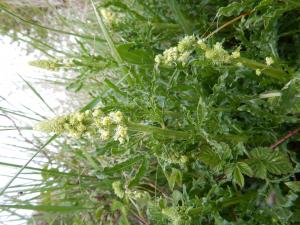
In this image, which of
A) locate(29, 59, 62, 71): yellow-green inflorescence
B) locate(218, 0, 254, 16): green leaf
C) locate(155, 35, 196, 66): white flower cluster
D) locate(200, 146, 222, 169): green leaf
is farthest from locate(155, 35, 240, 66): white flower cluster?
locate(29, 59, 62, 71): yellow-green inflorescence

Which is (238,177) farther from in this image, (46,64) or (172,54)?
(46,64)

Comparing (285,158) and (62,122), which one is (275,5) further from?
(62,122)

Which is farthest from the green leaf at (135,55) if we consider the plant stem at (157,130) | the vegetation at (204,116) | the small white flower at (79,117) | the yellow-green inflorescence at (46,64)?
the small white flower at (79,117)

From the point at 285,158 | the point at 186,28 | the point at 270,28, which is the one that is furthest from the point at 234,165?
the point at 186,28

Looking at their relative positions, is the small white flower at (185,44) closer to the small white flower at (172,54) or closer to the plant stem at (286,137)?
the small white flower at (172,54)

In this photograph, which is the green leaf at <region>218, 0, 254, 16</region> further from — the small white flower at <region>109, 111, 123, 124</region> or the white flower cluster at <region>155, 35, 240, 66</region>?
the small white flower at <region>109, 111, 123, 124</region>

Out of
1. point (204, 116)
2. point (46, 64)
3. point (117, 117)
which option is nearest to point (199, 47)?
point (204, 116)
